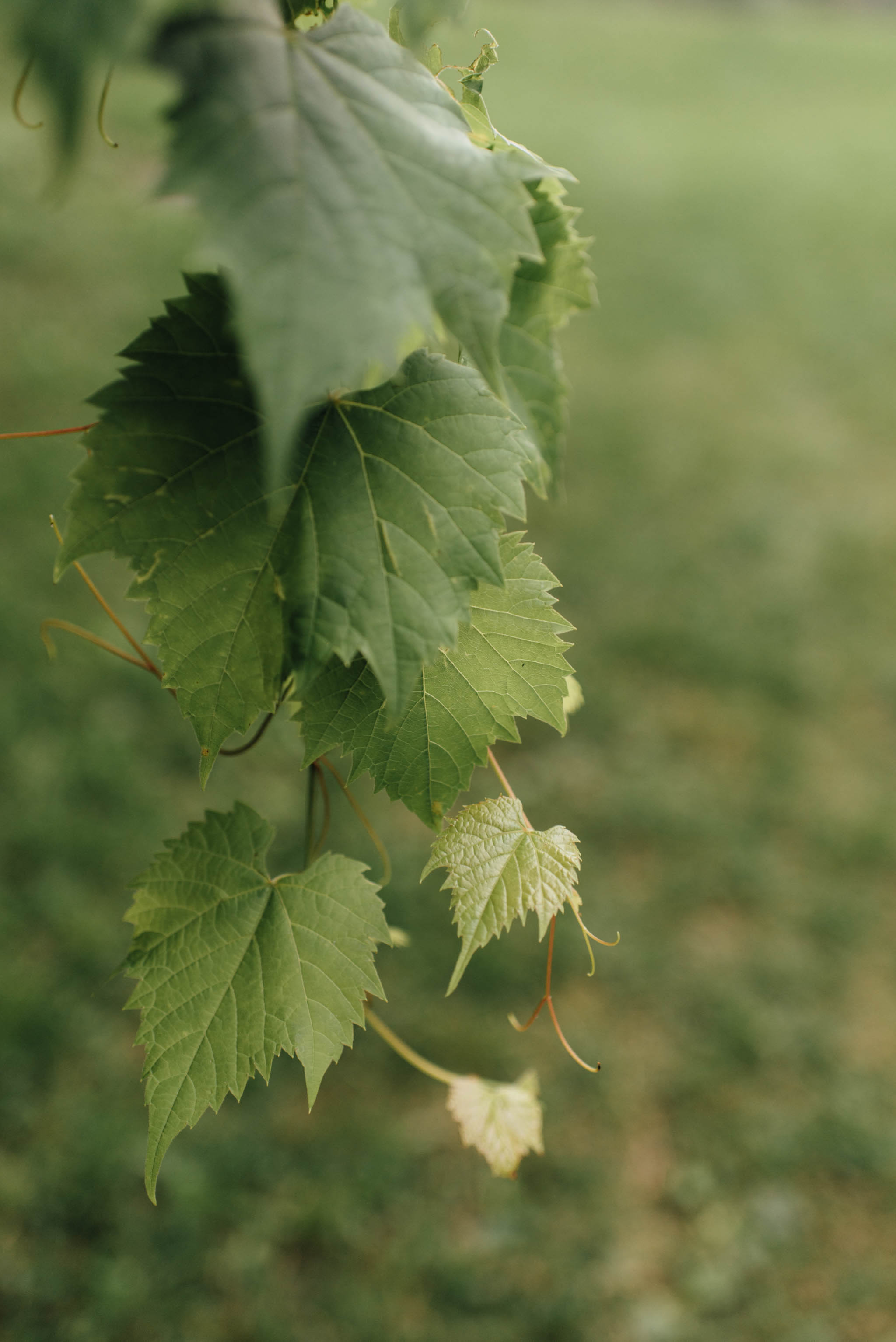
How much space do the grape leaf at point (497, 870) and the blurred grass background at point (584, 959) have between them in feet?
1.78

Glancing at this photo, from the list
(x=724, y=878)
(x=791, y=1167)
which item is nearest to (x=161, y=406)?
(x=791, y=1167)

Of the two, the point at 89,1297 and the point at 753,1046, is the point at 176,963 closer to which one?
the point at 89,1297

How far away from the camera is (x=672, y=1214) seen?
274cm

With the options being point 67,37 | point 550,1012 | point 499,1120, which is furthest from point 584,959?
point 67,37

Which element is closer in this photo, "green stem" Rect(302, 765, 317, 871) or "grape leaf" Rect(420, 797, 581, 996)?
"grape leaf" Rect(420, 797, 581, 996)

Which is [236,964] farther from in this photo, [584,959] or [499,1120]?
[584,959]

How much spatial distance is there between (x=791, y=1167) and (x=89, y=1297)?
1.88 meters

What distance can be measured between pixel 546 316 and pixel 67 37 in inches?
22.0

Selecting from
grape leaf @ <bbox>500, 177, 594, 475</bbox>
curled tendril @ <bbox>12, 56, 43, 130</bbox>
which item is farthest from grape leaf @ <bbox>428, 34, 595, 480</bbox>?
curled tendril @ <bbox>12, 56, 43, 130</bbox>

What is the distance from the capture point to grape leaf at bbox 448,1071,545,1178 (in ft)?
3.79

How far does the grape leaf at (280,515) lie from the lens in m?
0.69

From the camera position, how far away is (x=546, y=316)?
944mm

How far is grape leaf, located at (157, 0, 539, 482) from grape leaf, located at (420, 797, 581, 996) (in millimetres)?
403

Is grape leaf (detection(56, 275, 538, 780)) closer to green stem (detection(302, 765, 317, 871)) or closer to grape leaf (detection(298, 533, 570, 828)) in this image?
grape leaf (detection(298, 533, 570, 828))
